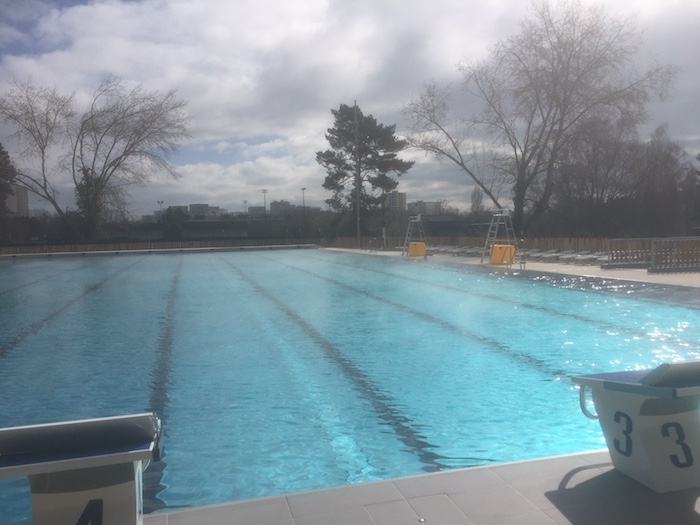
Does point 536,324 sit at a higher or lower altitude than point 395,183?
lower

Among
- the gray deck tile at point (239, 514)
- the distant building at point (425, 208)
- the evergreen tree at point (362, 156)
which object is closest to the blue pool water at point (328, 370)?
the gray deck tile at point (239, 514)

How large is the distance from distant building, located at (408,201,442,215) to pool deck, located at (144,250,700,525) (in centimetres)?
5782

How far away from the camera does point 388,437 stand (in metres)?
4.84

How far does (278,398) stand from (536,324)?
483 cm

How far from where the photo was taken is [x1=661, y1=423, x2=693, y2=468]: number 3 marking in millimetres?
2971

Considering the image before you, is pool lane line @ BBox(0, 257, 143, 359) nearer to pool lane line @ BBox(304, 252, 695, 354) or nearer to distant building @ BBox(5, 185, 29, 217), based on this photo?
pool lane line @ BBox(304, 252, 695, 354)

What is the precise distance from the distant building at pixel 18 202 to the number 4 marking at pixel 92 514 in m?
42.6

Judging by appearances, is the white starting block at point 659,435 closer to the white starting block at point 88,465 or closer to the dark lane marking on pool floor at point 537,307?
the white starting block at point 88,465

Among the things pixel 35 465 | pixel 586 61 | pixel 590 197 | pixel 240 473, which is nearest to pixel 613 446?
pixel 240 473

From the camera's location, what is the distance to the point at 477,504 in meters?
2.89

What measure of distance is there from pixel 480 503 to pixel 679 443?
981mm

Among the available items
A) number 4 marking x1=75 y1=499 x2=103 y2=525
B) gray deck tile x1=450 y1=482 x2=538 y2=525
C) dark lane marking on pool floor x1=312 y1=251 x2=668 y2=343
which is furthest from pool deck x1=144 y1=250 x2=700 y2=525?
dark lane marking on pool floor x1=312 y1=251 x2=668 y2=343

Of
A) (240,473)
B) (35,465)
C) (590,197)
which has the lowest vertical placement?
(240,473)

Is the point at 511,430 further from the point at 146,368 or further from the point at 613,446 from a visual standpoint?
the point at 146,368
